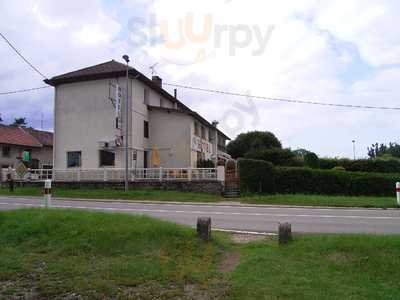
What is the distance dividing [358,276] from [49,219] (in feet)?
20.2

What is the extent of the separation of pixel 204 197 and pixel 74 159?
13156mm

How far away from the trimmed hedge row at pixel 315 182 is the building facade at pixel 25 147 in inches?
1022

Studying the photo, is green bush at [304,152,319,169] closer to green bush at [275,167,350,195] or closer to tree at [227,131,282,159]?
green bush at [275,167,350,195]

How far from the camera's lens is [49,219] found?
9258mm

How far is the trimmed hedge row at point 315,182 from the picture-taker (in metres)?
29.5

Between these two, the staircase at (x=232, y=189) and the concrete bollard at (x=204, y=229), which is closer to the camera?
the concrete bollard at (x=204, y=229)

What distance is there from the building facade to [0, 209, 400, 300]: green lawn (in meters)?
39.8

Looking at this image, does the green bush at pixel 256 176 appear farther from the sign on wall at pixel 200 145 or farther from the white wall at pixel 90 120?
the white wall at pixel 90 120

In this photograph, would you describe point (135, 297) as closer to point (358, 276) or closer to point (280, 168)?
point (358, 276)

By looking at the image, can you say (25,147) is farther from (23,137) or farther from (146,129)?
(146,129)

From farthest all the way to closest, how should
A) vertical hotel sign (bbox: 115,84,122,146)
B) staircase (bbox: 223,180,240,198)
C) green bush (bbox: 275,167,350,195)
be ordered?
vertical hotel sign (bbox: 115,84,122,146) < green bush (bbox: 275,167,350,195) < staircase (bbox: 223,180,240,198)

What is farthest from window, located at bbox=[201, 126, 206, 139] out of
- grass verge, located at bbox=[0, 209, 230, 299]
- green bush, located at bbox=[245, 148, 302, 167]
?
grass verge, located at bbox=[0, 209, 230, 299]

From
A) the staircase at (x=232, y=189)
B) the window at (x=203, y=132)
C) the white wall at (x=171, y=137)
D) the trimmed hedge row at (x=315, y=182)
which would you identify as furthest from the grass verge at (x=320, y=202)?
the window at (x=203, y=132)

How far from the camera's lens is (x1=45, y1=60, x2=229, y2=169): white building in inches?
1300
